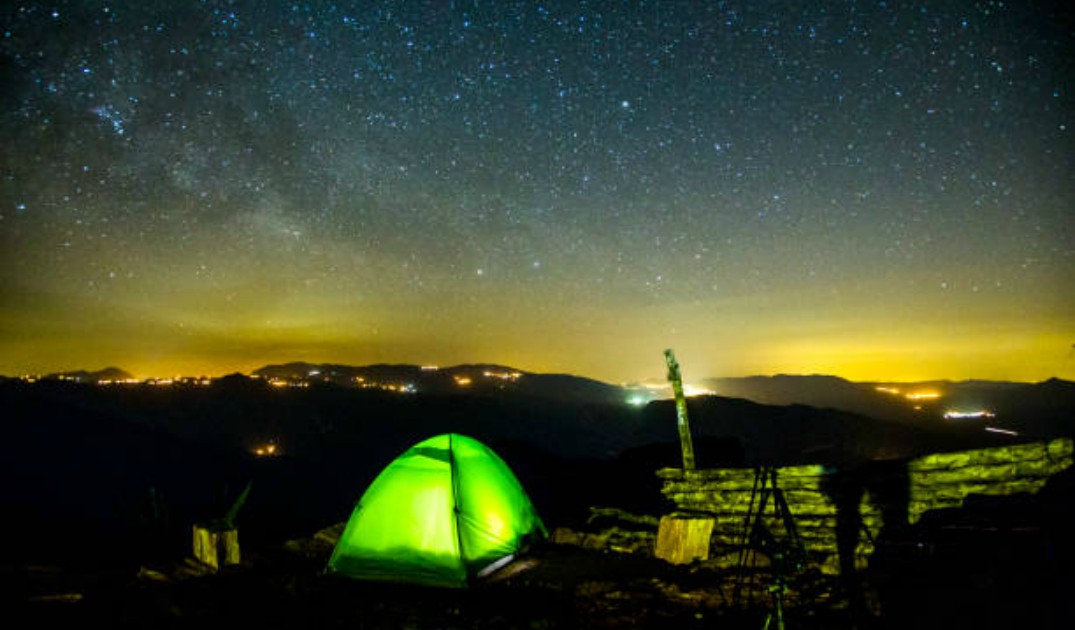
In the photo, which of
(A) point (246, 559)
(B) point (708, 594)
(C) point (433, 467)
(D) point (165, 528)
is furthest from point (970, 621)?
(D) point (165, 528)

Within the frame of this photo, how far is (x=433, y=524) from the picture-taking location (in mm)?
8180

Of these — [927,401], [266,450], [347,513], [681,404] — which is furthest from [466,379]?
[681,404]

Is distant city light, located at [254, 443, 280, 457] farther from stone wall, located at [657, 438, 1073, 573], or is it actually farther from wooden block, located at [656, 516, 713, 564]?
stone wall, located at [657, 438, 1073, 573]

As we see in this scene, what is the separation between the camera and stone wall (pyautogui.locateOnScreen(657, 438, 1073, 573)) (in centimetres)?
710

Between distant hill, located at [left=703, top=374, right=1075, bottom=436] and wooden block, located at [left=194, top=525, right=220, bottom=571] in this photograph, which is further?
distant hill, located at [left=703, top=374, right=1075, bottom=436]

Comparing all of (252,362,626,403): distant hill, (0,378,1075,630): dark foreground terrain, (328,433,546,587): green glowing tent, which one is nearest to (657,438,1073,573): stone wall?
(0,378,1075,630): dark foreground terrain

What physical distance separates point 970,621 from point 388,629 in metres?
5.92

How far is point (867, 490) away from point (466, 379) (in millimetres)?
139602

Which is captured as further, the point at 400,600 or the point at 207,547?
the point at 207,547

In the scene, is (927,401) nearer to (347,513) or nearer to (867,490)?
(347,513)

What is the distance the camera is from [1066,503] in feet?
14.5

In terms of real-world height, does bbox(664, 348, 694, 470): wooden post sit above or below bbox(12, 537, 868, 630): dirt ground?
above

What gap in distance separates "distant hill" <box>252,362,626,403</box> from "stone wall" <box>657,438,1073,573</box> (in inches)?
4615

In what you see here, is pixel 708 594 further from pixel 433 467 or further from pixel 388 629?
pixel 433 467
